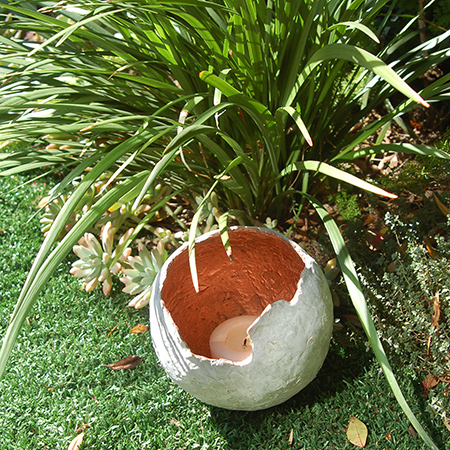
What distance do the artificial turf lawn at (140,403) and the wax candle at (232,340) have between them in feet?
0.55

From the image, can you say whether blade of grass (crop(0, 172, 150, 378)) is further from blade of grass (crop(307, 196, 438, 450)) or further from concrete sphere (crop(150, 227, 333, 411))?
blade of grass (crop(307, 196, 438, 450))

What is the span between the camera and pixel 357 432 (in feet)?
4.58

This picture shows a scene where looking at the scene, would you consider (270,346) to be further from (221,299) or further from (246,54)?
(246,54)

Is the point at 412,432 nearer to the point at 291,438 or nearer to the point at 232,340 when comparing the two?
the point at 291,438

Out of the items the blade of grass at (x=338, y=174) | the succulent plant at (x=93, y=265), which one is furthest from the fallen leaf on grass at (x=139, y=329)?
the blade of grass at (x=338, y=174)

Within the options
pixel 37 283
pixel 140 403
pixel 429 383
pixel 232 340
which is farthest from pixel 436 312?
pixel 37 283

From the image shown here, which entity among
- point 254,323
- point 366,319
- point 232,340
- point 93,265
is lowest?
point 93,265

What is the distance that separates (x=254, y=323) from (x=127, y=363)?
26.1 inches

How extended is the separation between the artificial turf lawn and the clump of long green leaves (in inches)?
16.4

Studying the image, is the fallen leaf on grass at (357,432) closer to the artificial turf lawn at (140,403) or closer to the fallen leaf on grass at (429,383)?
the artificial turf lawn at (140,403)

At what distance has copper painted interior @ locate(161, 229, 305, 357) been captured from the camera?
1.51m

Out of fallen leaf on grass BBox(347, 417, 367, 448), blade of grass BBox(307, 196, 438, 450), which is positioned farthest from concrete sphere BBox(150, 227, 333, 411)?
fallen leaf on grass BBox(347, 417, 367, 448)

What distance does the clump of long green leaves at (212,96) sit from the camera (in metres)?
1.26

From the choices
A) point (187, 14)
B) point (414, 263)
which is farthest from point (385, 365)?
point (187, 14)
